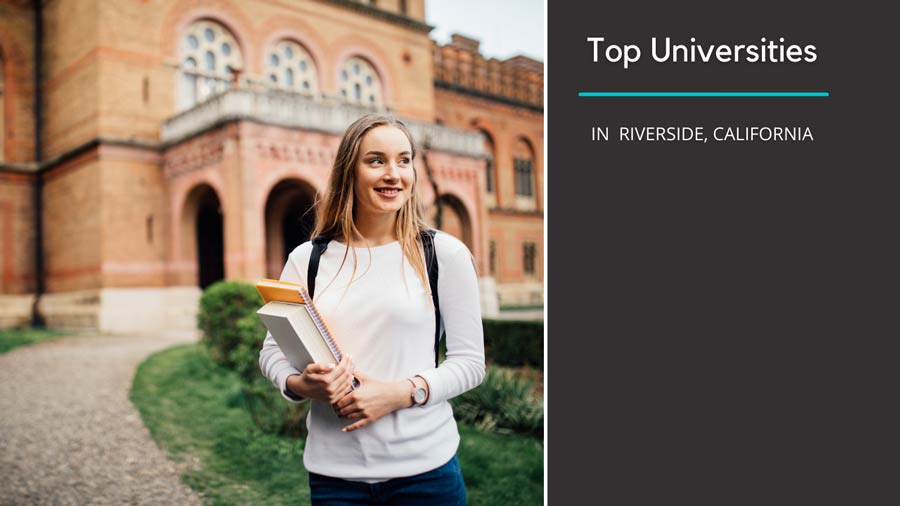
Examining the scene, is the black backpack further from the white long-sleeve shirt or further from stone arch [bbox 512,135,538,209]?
stone arch [bbox 512,135,538,209]

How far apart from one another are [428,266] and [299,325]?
346 mm

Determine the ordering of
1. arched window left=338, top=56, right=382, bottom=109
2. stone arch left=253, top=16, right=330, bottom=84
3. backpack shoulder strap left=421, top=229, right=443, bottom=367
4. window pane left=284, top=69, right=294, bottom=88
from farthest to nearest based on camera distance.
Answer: arched window left=338, top=56, right=382, bottom=109 → window pane left=284, top=69, right=294, bottom=88 → stone arch left=253, top=16, right=330, bottom=84 → backpack shoulder strap left=421, top=229, right=443, bottom=367

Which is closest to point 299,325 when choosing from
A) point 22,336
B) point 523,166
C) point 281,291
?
point 281,291

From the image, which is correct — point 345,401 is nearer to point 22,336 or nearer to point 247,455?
point 247,455

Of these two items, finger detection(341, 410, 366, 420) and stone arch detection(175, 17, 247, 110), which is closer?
finger detection(341, 410, 366, 420)

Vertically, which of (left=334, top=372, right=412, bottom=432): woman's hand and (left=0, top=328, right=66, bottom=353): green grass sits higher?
(left=334, top=372, right=412, bottom=432): woman's hand

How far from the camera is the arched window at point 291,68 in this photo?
13867 millimetres

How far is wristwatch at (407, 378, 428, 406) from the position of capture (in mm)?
1630

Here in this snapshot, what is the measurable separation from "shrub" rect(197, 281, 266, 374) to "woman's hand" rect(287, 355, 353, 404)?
5.48m

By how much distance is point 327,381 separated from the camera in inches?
62.0

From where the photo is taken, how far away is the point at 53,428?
17.2 ft
